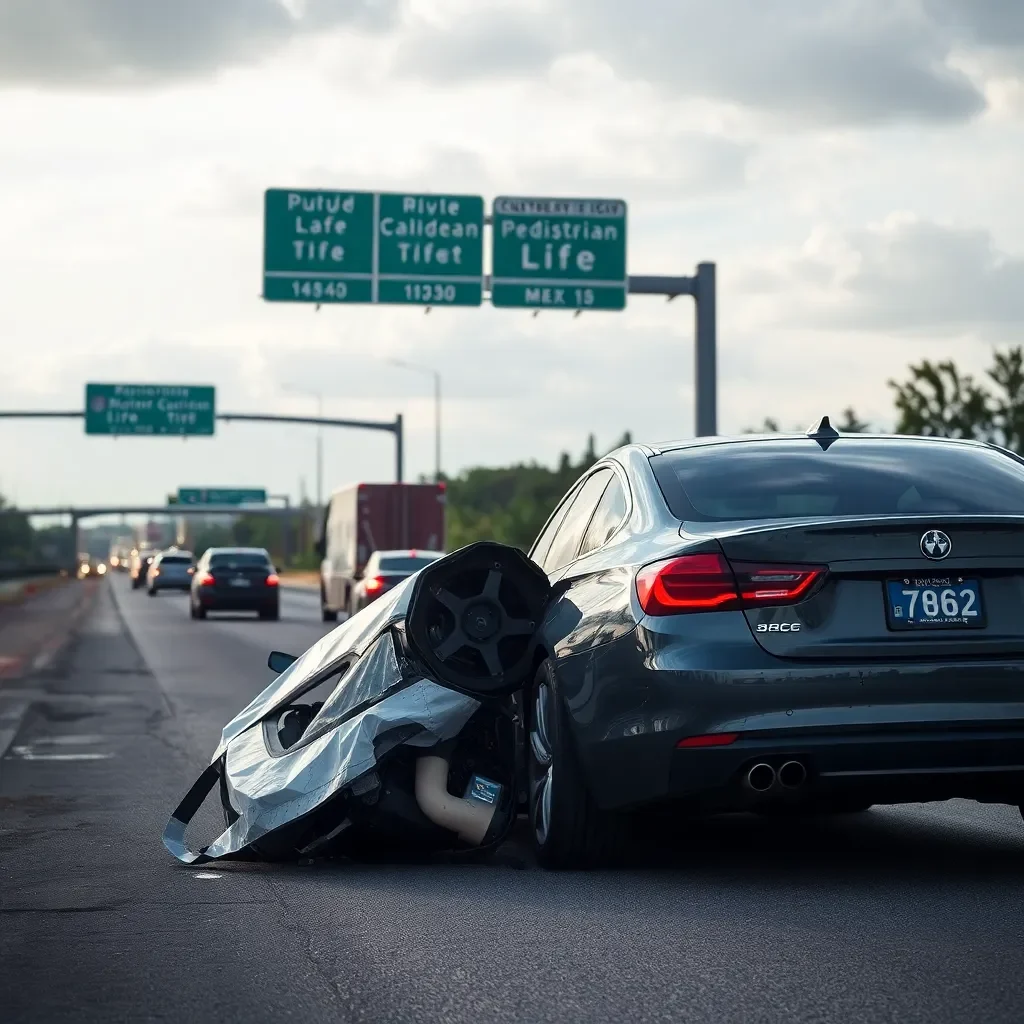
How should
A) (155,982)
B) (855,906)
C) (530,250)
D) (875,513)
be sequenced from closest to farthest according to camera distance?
(155,982)
(855,906)
(875,513)
(530,250)

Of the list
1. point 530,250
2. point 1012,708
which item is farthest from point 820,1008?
point 530,250

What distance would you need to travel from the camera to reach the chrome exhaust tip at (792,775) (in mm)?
6555

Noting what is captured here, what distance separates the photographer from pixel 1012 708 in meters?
6.56

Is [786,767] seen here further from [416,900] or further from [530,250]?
[530,250]

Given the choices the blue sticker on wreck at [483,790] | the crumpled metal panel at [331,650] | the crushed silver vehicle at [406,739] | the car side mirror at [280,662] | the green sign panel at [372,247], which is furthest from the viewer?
the green sign panel at [372,247]

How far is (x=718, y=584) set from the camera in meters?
6.62

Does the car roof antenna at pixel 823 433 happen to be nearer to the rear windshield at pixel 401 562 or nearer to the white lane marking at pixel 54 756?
the white lane marking at pixel 54 756

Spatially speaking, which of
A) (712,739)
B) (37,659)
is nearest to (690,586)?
(712,739)

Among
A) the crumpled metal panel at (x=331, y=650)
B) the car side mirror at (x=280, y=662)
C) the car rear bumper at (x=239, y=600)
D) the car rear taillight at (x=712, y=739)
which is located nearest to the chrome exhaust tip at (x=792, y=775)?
the car rear taillight at (x=712, y=739)

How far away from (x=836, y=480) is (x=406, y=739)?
72.0 inches

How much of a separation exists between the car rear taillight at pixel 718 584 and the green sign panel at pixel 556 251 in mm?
25210

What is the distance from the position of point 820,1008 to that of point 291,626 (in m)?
32.6

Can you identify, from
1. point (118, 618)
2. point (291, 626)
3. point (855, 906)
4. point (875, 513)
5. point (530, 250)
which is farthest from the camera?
point (118, 618)

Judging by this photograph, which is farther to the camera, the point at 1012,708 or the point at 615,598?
the point at 615,598
